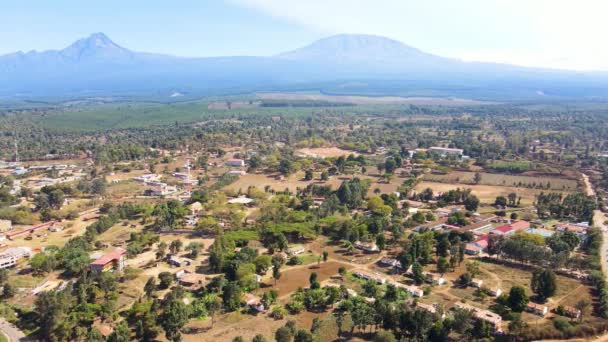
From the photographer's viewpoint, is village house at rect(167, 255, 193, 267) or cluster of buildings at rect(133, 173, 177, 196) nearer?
village house at rect(167, 255, 193, 267)

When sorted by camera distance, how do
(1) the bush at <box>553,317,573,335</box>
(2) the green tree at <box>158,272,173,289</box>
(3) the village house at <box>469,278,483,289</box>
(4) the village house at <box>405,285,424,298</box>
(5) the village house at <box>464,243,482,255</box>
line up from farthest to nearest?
(5) the village house at <box>464,243,482,255</box> < (3) the village house at <box>469,278,483,289</box> < (2) the green tree at <box>158,272,173,289</box> < (4) the village house at <box>405,285,424,298</box> < (1) the bush at <box>553,317,573,335</box>

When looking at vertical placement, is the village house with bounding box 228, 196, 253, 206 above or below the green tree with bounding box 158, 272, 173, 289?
above

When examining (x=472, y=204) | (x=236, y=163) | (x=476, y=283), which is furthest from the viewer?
(x=236, y=163)

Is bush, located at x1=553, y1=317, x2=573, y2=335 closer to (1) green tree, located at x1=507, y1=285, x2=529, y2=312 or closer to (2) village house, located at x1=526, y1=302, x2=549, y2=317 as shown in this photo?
(2) village house, located at x1=526, y1=302, x2=549, y2=317

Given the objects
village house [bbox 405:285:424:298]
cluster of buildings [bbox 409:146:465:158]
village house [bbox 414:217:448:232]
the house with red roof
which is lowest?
village house [bbox 405:285:424:298]

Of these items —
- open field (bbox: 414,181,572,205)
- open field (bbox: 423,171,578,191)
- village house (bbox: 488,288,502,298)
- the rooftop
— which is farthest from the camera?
open field (bbox: 423,171,578,191)

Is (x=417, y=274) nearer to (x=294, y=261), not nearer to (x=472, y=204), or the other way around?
(x=294, y=261)

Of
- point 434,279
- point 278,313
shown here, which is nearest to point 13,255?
point 278,313

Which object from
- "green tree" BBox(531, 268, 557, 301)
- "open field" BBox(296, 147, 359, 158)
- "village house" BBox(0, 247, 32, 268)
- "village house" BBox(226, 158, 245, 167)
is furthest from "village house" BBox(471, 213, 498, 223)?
"village house" BBox(0, 247, 32, 268)
